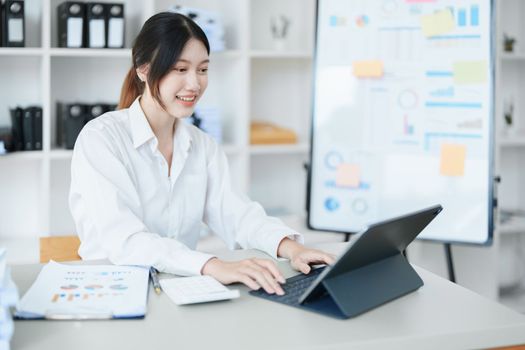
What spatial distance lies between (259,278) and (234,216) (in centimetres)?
65

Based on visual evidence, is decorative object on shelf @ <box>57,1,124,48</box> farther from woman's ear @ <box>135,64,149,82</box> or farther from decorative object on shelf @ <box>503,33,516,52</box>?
decorative object on shelf @ <box>503,33,516,52</box>

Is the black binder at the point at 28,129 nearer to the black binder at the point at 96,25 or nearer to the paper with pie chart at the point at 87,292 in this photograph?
the black binder at the point at 96,25

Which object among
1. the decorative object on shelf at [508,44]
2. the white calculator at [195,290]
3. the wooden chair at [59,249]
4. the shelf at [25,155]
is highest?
Answer: the decorative object on shelf at [508,44]

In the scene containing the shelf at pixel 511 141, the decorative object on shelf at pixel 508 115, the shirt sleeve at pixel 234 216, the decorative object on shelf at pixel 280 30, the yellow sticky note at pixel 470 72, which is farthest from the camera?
the decorative object on shelf at pixel 508 115

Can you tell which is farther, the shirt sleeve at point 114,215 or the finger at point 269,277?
the shirt sleeve at point 114,215

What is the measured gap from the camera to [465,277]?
3947 millimetres

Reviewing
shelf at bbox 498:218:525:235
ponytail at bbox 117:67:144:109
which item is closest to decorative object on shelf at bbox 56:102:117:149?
ponytail at bbox 117:67:144:109

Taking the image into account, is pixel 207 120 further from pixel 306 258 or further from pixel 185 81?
pixel 306 258

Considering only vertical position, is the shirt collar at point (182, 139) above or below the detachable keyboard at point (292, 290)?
above

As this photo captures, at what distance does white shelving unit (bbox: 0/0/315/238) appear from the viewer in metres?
3.29

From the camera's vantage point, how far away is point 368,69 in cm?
295

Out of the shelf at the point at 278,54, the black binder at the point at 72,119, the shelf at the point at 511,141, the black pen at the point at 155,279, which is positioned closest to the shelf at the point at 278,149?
the shelf at the point at 278,54

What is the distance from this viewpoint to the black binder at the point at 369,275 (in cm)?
138

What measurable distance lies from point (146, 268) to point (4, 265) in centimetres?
48
